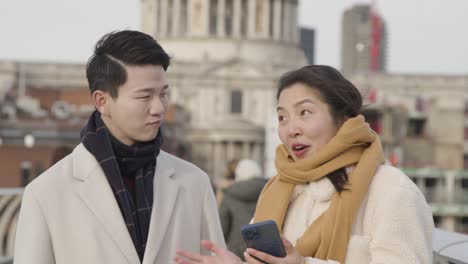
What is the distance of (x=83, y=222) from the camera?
5387 mm

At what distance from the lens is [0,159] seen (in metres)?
61.4

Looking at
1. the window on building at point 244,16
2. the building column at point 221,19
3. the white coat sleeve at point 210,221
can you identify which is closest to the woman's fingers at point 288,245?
the white coat sleeve at point 210,221

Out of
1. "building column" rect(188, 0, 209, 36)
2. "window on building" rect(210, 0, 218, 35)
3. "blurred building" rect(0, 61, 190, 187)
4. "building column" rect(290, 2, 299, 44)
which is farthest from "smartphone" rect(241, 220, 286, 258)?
"building column" rect(290, 2, 299, 44)

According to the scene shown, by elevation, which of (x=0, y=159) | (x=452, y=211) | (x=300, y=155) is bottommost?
(x=452, y=211)

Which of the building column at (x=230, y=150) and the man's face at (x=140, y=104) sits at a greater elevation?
the man's face at (x=140, y=104)

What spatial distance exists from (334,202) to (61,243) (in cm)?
114

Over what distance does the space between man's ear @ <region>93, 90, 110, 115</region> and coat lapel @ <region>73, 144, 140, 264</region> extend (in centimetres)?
21

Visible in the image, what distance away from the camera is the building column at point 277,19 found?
12100 cm

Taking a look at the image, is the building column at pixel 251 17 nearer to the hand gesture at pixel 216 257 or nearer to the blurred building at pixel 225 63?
the blurred building at pixel 225 63

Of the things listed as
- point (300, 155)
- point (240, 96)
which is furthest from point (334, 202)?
Answer: point (240, 96)

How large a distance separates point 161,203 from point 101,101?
1.69ft

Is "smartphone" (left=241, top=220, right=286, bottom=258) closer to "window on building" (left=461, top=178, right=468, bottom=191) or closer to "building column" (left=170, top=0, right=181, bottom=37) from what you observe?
"window on building" (left=461, top=178, right=468, bottom=191)

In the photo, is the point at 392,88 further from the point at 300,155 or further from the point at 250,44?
the point at 300,155

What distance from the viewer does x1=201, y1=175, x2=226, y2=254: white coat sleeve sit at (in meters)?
5.68
